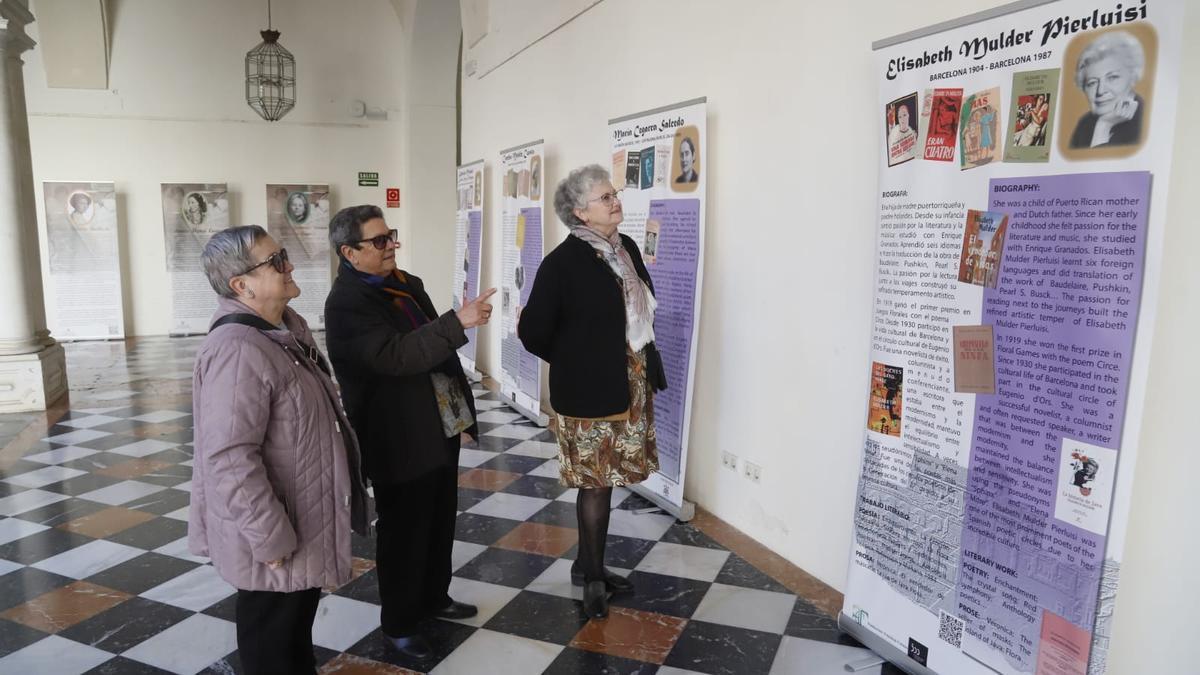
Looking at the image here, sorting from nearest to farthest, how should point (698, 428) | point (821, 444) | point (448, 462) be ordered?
point (448, 462) → point (821, 444) → point (698, 428)

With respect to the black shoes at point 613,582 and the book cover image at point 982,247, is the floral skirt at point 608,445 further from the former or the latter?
the book cover image at point 982,247

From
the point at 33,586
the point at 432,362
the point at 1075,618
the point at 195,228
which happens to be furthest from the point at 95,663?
the point at 195,228

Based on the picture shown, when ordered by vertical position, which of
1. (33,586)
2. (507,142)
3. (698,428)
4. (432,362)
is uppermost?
(507,142)

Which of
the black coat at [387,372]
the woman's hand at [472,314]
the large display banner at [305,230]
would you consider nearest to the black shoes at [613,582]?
the black coat at [387,372]

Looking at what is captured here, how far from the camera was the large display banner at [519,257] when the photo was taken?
19.0 feet

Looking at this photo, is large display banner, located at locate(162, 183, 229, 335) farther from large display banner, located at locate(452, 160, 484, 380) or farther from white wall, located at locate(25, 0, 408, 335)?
large display banner, located at locate(452, 160, 484, 380)

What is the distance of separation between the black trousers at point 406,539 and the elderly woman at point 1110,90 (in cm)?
213

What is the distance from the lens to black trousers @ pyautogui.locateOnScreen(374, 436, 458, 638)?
8.30 feet

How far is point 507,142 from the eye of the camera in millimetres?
6766

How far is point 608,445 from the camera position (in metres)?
2.84

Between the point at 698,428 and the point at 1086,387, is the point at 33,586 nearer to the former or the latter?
the point at 698,428

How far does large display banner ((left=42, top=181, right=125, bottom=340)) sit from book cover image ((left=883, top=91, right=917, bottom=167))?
1059 cm

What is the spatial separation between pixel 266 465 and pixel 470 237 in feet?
18.8

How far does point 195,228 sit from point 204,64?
2.28 m
